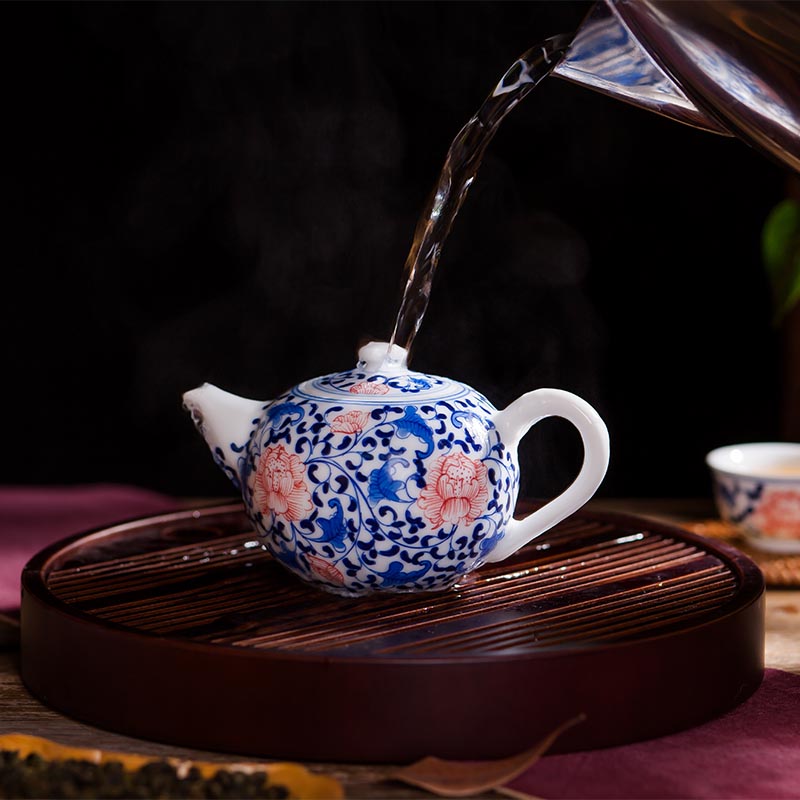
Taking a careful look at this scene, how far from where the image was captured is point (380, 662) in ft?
2.63

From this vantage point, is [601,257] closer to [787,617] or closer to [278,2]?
[278,2]

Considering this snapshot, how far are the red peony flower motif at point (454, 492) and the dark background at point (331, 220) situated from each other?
2.42 ft

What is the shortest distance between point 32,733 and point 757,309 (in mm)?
1230

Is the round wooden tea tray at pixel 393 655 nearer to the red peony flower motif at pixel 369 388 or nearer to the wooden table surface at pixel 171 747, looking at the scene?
the wooden table surface at pixel 171 747

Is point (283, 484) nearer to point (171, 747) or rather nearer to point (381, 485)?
point (381, 485)

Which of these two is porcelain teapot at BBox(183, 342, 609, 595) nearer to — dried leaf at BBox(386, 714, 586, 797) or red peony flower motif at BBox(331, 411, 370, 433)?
Result: red peony flower motif at BBox(331, 411, 370, 433)

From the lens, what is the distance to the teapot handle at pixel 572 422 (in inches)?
36.9

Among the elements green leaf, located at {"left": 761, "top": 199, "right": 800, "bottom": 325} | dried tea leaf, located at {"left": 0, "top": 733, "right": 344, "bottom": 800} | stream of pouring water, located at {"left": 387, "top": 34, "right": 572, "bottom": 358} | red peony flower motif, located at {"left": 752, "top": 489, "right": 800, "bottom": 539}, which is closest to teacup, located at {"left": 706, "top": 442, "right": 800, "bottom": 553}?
red peony flower motif, located at {"left": 752, "top": 489, "right": 800, "bottom": 539}

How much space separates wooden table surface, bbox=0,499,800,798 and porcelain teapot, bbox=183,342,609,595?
0.16m

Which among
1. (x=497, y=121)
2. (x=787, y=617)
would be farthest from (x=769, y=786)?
(x=497, y=121)

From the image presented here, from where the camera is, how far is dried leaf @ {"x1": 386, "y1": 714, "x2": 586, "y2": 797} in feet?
2.53

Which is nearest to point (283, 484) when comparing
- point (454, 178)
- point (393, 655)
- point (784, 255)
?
point (393, 655)

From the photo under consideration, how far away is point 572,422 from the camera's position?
946 millimetres

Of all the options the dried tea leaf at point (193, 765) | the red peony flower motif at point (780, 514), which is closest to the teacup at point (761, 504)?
the red peony flower motif at point (780, 514)
